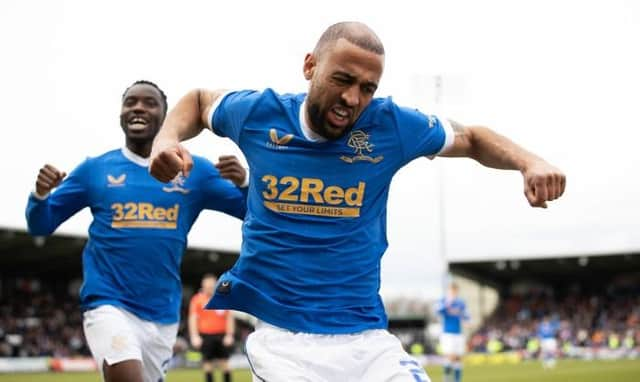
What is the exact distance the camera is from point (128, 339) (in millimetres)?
5531

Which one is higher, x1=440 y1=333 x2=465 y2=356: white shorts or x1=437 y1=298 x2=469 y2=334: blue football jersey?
x1=437 y1=298 x2=469 y2=334: blue football jersey

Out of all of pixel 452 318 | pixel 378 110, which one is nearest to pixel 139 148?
pixel 378 110

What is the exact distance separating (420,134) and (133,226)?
281 centimetres

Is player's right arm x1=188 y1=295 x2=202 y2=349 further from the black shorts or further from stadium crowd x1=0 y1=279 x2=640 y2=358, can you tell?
stadium crowd x1=0 y1=279 x2=640 y2=358

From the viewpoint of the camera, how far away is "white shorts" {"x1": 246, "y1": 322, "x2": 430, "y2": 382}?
342cm

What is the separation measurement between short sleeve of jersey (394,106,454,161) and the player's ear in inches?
17.0

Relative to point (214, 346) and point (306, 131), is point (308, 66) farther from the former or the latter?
point (214, 346)

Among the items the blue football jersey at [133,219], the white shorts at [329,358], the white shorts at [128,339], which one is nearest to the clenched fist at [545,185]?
the white shorts at [329,358]

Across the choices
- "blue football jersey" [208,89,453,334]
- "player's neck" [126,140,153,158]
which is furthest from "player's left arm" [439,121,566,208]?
"player's neck" [126,140,153,158]

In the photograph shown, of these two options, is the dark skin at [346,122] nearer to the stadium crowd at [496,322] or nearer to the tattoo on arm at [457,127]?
the tattoo on arm at [457,127]

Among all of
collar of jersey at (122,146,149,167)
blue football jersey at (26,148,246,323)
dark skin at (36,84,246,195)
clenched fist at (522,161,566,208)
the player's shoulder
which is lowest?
blue football jersey at (26,148,246,323)

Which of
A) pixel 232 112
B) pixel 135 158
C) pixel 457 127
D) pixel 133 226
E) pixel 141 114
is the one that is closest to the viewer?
pixel 232 112

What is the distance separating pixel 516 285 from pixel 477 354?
47.2ft

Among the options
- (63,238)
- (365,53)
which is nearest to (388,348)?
(365,53)
